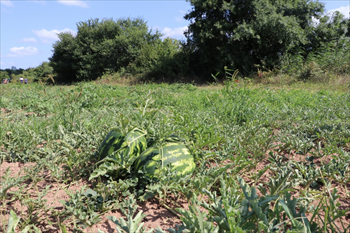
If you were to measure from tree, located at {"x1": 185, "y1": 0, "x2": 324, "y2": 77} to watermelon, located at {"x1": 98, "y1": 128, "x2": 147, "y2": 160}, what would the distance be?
39.2ft

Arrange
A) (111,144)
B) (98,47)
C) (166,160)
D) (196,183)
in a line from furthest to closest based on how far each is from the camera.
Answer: (98,47) → (111,144) → (166,160) → (196,183)

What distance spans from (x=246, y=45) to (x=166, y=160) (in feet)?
45.0

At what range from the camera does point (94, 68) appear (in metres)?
21.5

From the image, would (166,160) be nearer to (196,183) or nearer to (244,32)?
(196,183)

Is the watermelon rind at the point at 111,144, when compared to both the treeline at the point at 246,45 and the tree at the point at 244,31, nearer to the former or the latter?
the treeline at the point at 246,45

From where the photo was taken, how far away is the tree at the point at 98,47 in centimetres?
2064

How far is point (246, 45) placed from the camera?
14078mm

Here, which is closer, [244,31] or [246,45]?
[244,31]

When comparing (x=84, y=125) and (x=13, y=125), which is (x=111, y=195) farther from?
(x=13, y=125)

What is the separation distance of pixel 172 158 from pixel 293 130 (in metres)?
2.02

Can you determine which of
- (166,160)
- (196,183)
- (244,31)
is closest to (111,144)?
(166,160)

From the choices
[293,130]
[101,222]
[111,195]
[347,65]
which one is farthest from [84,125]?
[347,65]

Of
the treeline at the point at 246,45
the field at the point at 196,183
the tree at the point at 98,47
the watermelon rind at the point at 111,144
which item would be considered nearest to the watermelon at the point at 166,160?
the field at the point at 196,183

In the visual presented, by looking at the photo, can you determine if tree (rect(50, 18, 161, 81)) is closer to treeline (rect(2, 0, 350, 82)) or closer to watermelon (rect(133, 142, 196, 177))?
treeline (rect(2, 0, 350, 82))
